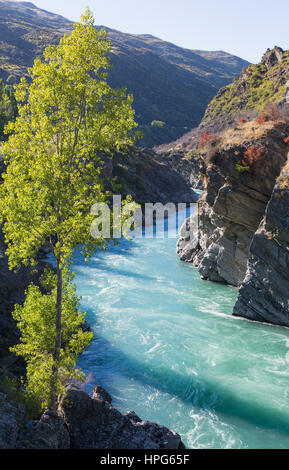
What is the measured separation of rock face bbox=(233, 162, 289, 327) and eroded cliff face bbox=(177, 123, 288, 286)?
2.39 m

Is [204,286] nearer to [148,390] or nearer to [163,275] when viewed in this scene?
[163,275]

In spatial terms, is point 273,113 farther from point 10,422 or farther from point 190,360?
point 10,422

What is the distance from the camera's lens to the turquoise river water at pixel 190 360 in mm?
14141

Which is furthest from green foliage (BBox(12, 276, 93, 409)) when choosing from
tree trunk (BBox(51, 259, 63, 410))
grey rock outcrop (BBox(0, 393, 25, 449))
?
grey rock outcrop (BBox(0, 393, 25, 449))

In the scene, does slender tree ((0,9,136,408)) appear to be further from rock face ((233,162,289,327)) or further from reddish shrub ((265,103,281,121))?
reddish shrub ((265,103,281,121))


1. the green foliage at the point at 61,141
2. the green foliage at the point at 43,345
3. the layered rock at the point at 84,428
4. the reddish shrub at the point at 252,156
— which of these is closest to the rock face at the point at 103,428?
the layered rock at the point at 84,428

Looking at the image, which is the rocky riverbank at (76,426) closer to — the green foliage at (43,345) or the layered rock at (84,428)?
the layered rock at (84,428)

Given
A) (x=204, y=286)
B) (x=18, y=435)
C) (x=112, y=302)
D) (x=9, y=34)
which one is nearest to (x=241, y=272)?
(x=204, y=286)

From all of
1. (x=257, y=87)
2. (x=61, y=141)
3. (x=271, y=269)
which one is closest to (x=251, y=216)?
(x=271, y=269)

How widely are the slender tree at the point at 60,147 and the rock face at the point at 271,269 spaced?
38.8ft

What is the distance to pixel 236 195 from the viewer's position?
84.2 feet

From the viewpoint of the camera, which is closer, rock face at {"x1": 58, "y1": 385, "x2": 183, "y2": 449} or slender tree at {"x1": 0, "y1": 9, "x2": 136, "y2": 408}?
rock face at {"x1": 58, "y1": 385, "x2": 183, "y2": 449}

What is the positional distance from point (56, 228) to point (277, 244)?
14346 millimetres

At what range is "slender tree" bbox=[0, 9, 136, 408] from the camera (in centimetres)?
1152
